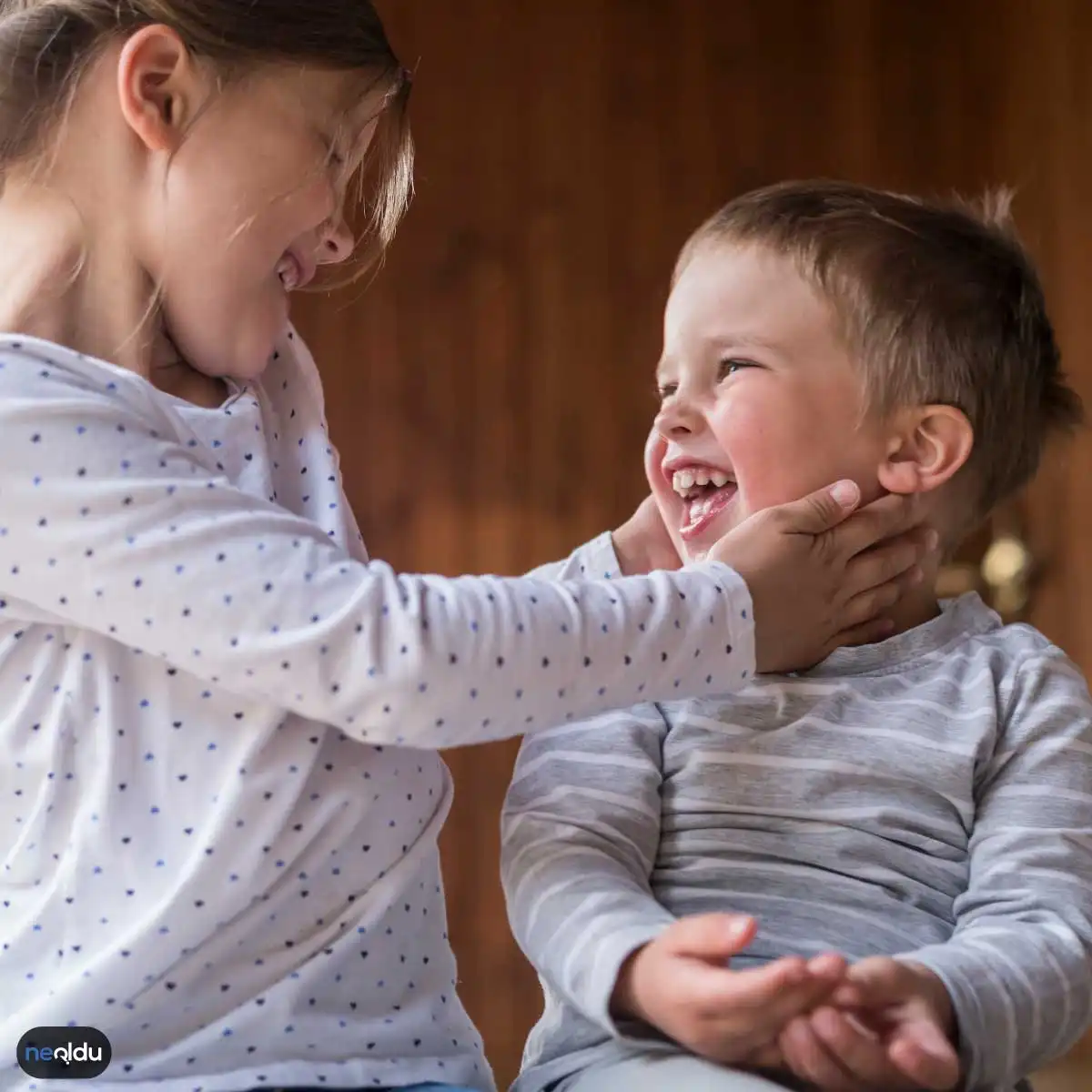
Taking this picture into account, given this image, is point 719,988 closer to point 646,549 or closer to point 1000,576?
point 646,549

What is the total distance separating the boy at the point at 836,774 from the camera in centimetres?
72

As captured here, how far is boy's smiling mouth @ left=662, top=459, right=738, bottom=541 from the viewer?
101 centimetres

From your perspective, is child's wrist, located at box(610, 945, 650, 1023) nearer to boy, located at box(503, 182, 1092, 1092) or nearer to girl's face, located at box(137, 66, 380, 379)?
boy, located at box(503, 182, 1092, 1092)

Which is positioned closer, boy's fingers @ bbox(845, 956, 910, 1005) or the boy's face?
boy's fingers @ bbox(845, 956, 910, 1005)

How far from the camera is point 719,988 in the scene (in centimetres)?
68

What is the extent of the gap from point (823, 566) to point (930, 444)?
0.57 ft

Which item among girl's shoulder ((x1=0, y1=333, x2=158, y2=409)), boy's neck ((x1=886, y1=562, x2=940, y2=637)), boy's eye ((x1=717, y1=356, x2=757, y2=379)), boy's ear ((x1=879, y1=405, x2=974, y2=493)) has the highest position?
girl's shoulder ((x1=0, y1=333, x2=158, y2=409))

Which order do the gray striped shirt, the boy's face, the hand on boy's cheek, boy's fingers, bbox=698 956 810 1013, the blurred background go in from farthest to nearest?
the blurred background, the hand on boy's cheek, the boy's face, the gray striped shirt, boy's fingers, bbox=698 956 810 1013

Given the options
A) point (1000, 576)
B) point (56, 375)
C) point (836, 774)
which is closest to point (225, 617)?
point (56, 375)

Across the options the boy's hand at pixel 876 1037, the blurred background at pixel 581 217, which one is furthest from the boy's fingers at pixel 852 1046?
the blurred background at pixel 581 217

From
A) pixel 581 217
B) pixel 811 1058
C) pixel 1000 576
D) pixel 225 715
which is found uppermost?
pixel 581 217

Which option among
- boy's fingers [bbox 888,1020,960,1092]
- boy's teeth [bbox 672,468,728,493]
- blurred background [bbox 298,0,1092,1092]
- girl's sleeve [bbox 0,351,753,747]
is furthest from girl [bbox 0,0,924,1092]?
blurred background [bbox 298,0,1092,1092]

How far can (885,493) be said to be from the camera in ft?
3.29

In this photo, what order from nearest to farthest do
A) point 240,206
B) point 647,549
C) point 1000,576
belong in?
point 240,206, point 647,549, point 1000,576
